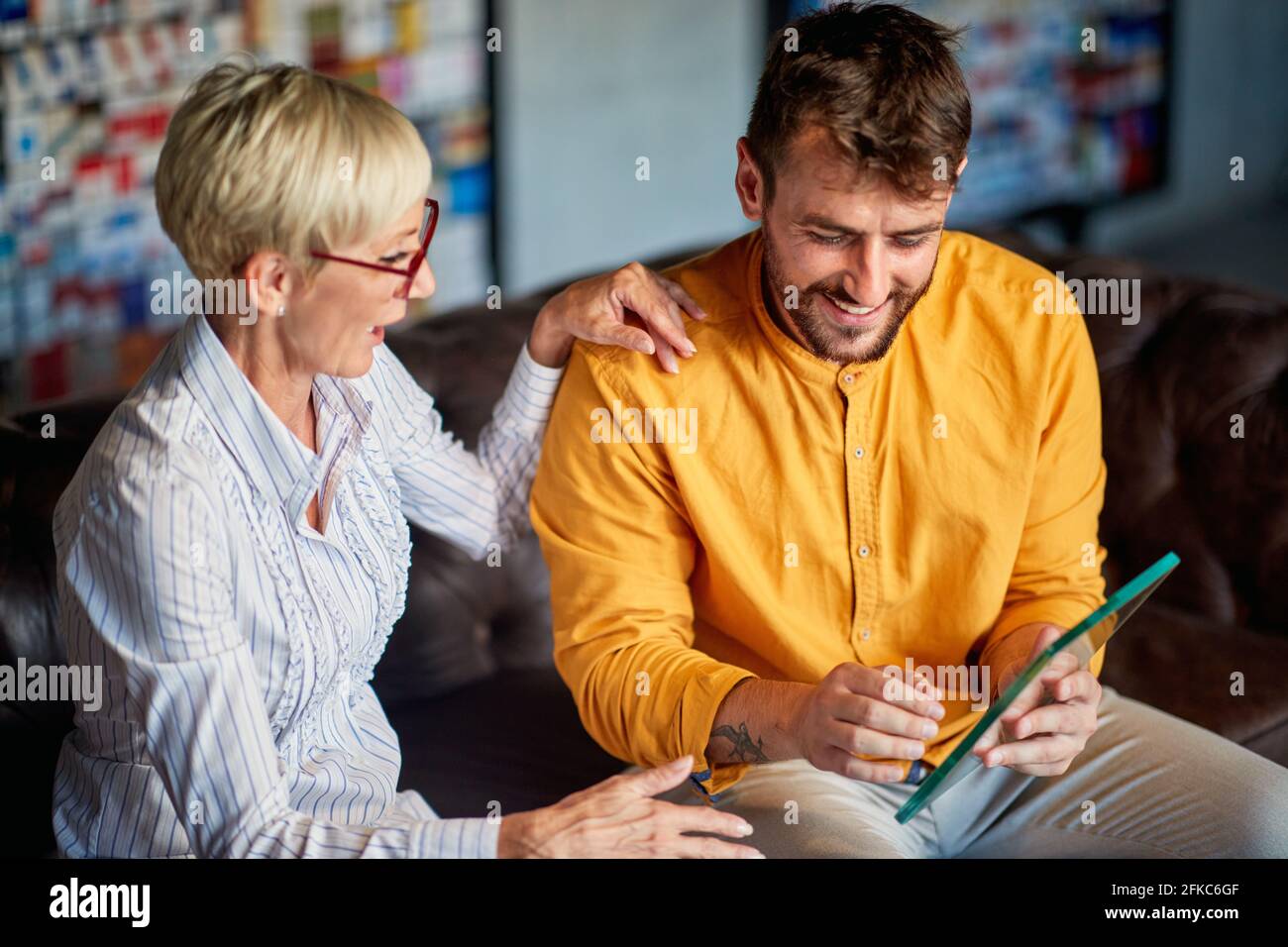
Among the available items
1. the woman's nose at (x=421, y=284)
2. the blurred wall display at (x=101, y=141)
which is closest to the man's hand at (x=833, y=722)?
the woman's nose at (x=421, y=284)

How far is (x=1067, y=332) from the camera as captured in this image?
1684mm

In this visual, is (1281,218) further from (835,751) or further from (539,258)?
(835,751)

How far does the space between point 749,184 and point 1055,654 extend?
1.97 ft

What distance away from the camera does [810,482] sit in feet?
5.44

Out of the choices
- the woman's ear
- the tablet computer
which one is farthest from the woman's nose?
the tablet computer

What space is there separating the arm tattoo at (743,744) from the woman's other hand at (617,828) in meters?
0.18

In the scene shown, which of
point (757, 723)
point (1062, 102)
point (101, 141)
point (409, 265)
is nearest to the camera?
point (409, 265)

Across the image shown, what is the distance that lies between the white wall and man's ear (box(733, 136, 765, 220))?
1.96 meters

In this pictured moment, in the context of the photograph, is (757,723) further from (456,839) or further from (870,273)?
(870,273)

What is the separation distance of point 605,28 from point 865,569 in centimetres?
232

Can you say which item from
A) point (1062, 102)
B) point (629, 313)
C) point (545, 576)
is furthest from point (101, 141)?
point (1062, 102)

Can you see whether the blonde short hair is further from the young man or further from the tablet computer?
the tablet computer

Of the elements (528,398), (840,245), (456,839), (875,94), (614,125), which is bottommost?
(456,839)
